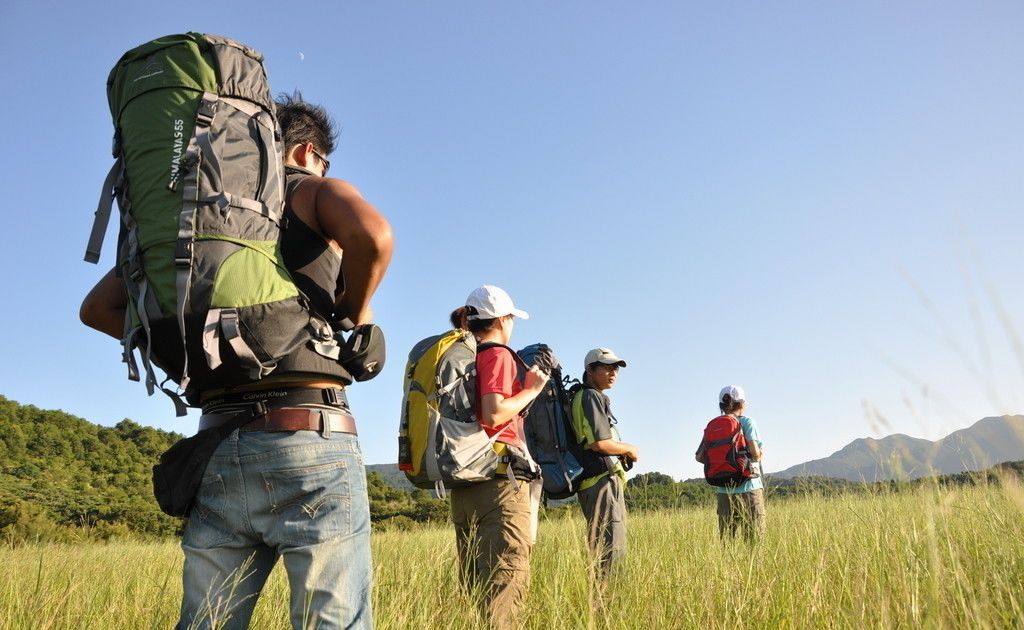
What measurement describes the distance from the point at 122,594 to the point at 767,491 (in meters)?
4.74

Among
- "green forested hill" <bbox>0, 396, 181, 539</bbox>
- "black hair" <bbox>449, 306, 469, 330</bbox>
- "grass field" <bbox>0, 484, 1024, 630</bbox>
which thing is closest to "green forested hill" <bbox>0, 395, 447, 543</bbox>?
"green forested hill" <bbox>0, 396, 181, 539</bbox>

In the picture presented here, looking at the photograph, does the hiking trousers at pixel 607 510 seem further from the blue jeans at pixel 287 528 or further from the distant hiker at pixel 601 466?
the blue jeans at pixel 287 528

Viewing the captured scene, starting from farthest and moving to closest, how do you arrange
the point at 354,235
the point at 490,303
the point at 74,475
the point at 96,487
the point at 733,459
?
the point at 74,475 → the point at 96,487 → the point at 733,459 → the point at 490,303 → the point at 354,235

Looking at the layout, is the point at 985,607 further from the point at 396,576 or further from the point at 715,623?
the point at 396,576

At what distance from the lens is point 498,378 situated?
10.2ft

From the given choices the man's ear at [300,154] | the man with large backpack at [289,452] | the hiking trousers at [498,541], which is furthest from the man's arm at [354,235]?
the hiking trousers at [498,541]

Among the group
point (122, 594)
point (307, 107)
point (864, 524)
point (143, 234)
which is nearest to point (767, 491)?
point (864, 524)

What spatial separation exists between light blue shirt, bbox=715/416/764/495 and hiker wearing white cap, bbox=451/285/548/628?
363 cm

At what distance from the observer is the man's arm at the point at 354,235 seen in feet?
5.62

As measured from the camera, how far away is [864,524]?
14.0 feet

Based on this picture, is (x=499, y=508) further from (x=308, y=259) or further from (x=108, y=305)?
(x=108, y=305)

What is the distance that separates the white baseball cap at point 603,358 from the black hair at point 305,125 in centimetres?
316

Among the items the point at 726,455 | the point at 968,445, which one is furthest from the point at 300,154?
the point at 726,455

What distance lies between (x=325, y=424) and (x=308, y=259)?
1.41ft
